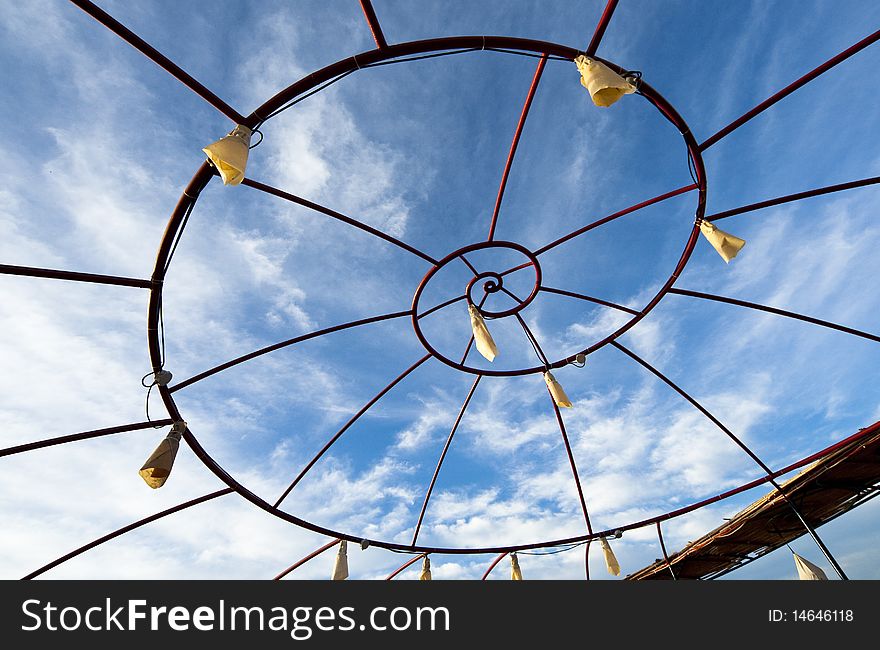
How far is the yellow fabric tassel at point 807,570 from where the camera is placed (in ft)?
45.2

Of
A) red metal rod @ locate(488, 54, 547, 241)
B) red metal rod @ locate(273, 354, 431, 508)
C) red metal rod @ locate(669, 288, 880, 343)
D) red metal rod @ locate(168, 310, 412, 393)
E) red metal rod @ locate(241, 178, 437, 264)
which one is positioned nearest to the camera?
red metal rod @ locate(488, 54, 547, 241)

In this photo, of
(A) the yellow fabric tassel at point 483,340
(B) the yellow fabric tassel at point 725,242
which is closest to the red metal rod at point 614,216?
(B) the yellow fabric tassel at point 725,242

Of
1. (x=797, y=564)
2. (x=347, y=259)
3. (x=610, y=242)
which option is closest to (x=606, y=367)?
(x=610, y=242)

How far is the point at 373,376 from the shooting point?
17.5 metres

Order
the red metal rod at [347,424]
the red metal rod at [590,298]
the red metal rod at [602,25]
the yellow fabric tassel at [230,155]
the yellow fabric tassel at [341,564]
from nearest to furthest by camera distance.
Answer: the yellow fabric tassel at [230,155] < the red metal rod at [602,25] < the red metal rod at [590,298] < the red metal rod at [347,424] < the yellow fabric tassel at [341,564]

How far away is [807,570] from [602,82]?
14.6 m

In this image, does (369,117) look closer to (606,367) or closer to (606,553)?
(606,367)

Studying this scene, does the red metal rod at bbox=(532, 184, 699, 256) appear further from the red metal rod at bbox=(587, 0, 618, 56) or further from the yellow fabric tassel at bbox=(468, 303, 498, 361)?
the red metal rod at bbox=(587, 0, 618, 56)

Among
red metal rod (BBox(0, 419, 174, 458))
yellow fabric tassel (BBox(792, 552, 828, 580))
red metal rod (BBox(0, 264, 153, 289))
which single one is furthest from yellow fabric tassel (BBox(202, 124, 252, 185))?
yellow fabric tassel (BBox(792, 552, 828, 580))

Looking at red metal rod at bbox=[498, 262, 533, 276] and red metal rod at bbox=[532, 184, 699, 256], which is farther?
red metal rod at bbox=[498, 262, 533, 276]

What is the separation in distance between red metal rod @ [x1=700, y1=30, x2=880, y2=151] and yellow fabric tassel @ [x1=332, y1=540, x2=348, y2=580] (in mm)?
14318

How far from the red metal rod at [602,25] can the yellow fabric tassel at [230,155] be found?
5206 millimetres

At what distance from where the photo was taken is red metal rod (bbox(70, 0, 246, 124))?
6336 mm

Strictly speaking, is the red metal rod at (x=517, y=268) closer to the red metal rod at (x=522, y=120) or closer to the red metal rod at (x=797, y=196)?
the red metal rod at (x=522, y=120)
